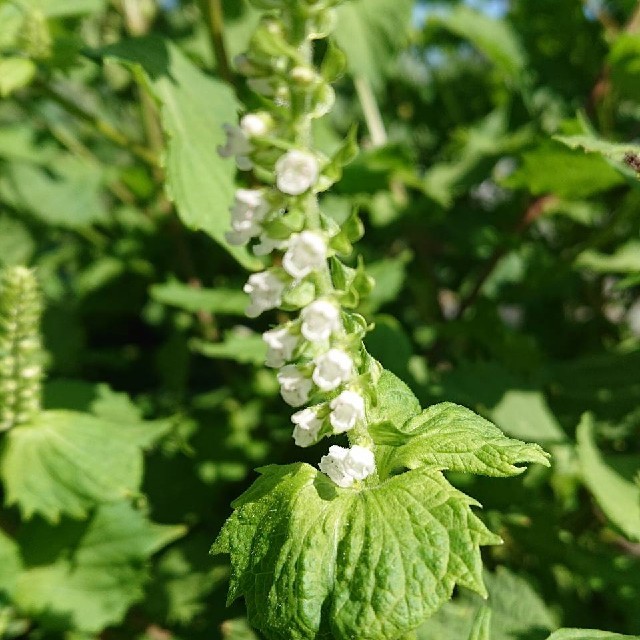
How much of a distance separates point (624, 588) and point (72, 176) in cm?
175

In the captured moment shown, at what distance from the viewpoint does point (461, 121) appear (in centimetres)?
243

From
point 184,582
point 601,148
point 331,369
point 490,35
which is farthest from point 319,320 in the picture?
point 490,35

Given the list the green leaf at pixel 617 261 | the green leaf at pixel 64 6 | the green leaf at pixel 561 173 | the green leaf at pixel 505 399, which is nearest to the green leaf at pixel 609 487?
the green leaf at pixel 505 399

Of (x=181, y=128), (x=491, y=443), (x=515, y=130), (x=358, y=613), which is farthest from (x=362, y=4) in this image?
(x=358, y=613)

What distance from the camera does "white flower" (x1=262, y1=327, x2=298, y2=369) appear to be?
31.0 inches

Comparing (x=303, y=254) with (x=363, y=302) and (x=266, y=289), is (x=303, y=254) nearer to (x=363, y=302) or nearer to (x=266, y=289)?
(x=266, y=289)

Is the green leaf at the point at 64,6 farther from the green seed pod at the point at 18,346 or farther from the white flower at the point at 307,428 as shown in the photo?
the white flower at the point at 307,428

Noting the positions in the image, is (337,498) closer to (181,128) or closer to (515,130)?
(181,128)

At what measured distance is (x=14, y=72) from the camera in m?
1.42

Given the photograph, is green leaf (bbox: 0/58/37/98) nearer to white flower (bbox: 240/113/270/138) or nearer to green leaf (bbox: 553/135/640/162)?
white flower (bbox: 240/113/270/138)

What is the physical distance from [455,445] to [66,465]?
78 centimetres

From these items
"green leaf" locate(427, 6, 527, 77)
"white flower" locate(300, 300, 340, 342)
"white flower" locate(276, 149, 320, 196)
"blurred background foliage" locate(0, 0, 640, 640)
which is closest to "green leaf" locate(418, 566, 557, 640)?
"blurred background foliage" locate(0, 0, 640, 640)

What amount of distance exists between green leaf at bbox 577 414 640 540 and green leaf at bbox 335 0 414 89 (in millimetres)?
997

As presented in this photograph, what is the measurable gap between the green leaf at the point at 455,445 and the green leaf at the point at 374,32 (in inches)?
46.6
